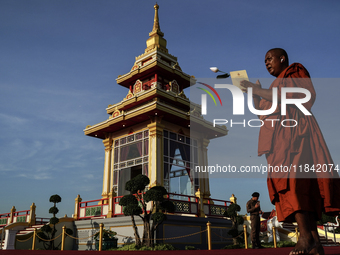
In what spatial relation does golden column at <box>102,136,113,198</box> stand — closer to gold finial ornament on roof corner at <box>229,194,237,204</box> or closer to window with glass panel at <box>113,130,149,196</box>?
window with glass panel at <box>113,130,149,196</box>

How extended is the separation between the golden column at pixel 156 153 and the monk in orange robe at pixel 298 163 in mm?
12026

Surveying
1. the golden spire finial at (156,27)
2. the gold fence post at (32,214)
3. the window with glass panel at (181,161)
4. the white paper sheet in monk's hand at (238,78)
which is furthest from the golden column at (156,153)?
the white paper sheet in monk's hand at (238,78)

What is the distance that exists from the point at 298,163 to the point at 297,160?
37mm

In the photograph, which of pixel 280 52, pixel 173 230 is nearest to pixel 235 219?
pixel 173 230

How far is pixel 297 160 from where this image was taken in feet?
11.1

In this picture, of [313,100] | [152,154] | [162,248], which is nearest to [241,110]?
[313,100]

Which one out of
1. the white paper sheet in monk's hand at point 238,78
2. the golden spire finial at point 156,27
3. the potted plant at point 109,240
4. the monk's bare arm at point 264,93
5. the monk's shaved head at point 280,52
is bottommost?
the potted plant at point 109,240

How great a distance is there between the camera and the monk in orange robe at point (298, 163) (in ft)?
10.6

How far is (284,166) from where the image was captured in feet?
11.3

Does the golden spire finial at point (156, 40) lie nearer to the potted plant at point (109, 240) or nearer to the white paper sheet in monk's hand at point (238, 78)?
the potted plant at point (109, 240)

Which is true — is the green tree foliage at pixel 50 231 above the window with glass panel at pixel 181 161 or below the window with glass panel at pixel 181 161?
below

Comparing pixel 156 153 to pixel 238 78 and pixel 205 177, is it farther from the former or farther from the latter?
pixel 238 78

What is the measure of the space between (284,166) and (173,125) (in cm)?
1418

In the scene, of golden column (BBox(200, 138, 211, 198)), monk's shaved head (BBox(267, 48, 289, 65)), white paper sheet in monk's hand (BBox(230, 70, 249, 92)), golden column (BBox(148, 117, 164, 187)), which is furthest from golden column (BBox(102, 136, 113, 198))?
monk's shaved head (BBox(267, 48, 289, 65))
